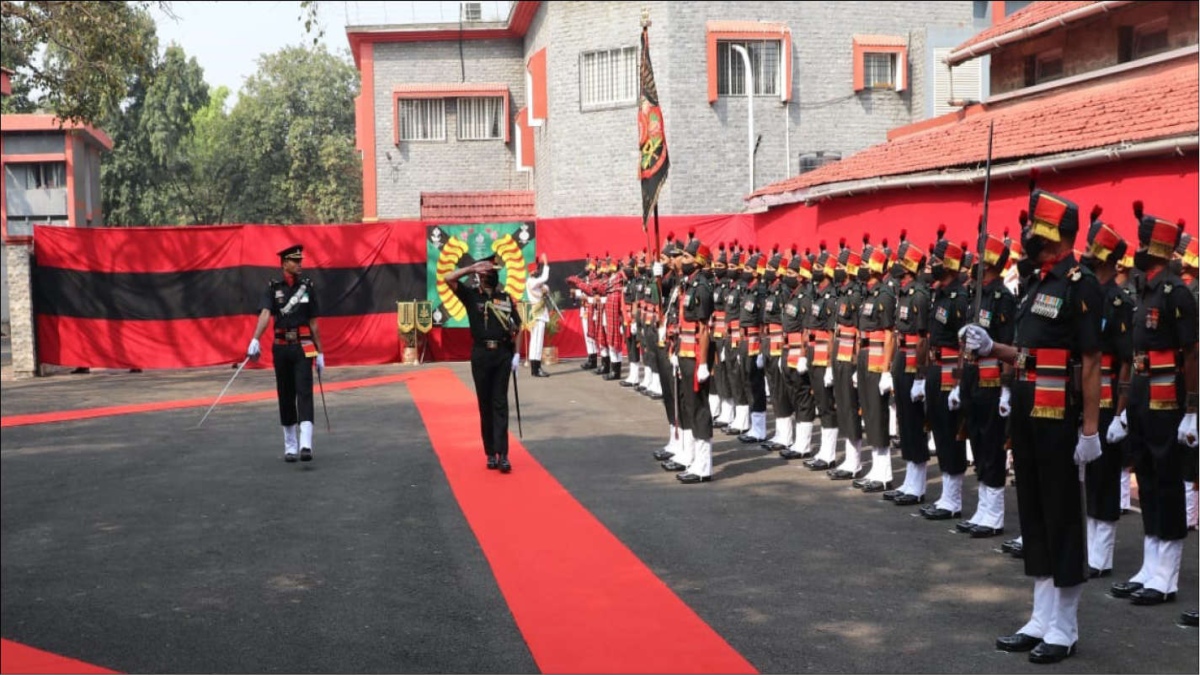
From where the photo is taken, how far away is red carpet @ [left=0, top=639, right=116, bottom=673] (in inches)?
249

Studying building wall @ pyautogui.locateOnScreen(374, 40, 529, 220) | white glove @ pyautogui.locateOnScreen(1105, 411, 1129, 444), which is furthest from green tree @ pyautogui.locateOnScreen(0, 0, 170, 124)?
white glove @ pyautogui.locateOnScreen(1105, 411, 1129, 444)

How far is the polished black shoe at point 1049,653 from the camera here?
20.6 feet

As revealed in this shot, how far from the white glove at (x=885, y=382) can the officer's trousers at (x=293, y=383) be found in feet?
18.8

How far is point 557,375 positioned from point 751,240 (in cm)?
565

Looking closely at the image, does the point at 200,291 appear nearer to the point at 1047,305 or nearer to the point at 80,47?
the point at 80,47

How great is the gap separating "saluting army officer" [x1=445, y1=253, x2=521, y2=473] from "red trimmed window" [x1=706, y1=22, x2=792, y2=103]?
17.9m

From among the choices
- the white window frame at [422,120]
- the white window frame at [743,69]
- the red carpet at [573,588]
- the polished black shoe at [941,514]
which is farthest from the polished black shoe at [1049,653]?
the white window frame at [422,120]

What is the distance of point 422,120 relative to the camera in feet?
121

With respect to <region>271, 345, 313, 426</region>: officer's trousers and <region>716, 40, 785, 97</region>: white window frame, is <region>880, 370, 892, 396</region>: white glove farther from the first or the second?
<region>716, 40, 785, 97</region>: white window frame

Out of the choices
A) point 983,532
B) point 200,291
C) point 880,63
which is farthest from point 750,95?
point 983,532

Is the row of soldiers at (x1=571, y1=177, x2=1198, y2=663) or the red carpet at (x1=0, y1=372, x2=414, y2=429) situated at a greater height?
the row of soldiers at (x1=571, y1=177, x2=1198, y2=663)

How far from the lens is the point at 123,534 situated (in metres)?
9.51

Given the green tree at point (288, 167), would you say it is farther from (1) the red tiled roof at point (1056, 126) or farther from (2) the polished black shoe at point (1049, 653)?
(2) the polished black shoe at point (1049, 653)

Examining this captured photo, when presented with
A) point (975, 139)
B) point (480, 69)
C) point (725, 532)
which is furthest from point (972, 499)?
point (480, 69)
